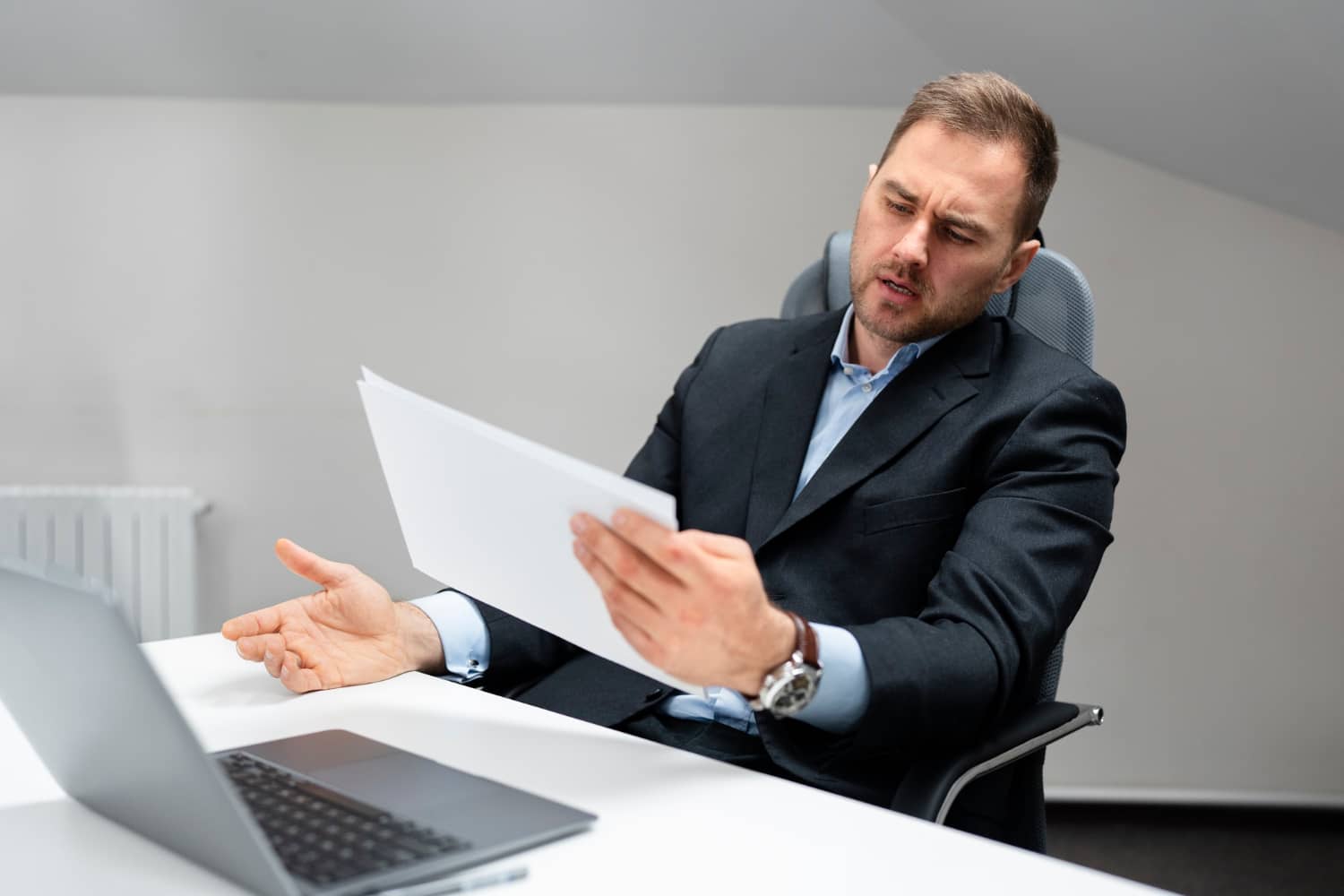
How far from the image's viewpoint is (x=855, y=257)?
154 centimetres

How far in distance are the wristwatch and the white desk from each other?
0.07 m

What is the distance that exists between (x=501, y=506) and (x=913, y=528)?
1.87 feet

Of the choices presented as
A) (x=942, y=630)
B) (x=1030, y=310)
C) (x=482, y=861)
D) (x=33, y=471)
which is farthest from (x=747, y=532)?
(x=33, y=471)

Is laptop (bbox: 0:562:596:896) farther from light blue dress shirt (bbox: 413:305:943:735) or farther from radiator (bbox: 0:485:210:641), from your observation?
radiator (bbox: 0:485:210:641)

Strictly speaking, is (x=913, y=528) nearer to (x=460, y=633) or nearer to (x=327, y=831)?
(x=460, y=633)

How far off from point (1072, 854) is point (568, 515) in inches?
90.2

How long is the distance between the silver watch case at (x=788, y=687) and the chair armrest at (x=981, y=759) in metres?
0.17

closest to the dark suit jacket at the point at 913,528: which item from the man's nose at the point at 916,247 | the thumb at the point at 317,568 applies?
the man's nose at the point at 916,247

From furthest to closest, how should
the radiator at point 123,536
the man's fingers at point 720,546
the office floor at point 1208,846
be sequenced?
the radiator at point 123,536
the office floor at point 1208,846
the man's fingers at point 720,546

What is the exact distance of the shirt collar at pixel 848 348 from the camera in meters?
1.52

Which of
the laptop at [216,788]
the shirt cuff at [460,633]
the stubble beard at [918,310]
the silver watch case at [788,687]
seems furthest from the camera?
the stubble beard at [918,310]

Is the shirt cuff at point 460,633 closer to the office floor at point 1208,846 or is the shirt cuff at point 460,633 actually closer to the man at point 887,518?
the man at point 887,518

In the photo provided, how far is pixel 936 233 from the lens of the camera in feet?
4.78

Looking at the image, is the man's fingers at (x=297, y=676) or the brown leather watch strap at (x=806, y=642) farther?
the man's fingers at (x=297, y=676)
